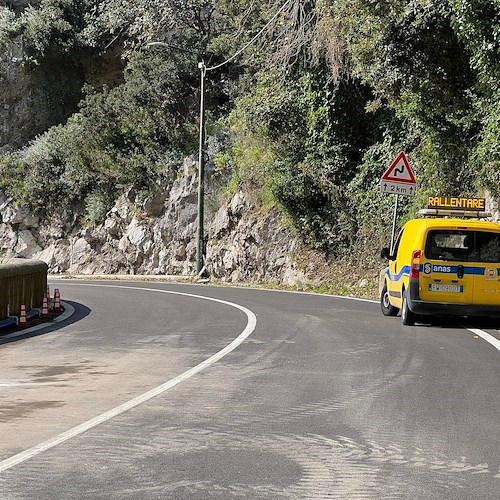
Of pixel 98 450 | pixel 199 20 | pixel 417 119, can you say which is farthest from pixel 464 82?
pixel 199 20

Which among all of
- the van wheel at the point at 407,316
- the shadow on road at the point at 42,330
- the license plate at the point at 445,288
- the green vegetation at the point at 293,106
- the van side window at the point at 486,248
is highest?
the green vegetation at the point at 293,106

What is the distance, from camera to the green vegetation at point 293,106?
21.6m

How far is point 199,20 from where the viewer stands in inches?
1625

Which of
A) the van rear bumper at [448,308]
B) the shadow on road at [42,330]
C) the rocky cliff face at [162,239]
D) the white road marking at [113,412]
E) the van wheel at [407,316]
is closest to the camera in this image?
the white road marking at [113,412]

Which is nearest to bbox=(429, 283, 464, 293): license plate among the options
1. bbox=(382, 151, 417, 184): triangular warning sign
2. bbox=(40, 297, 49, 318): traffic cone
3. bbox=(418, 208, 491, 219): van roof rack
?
bbox=(418, 208, 491, 219): van roof rack

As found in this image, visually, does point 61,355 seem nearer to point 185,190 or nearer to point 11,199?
point 185,190

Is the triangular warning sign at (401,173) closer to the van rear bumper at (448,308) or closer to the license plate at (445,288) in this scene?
the license plate at (445,288)

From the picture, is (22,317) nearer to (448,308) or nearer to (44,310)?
(44,310)

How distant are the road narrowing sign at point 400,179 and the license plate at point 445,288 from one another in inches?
247

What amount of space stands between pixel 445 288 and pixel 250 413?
797 cm

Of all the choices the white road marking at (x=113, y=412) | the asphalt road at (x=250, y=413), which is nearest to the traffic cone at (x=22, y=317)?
the asphalt road at (x=250, y=413)

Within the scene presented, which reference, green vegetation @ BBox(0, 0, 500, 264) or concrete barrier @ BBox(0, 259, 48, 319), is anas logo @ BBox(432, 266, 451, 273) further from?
concrete barrier @ BBox(0, 259, 48, 319)

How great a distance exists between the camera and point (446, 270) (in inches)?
601

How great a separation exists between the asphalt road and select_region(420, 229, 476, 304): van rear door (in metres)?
0.62
